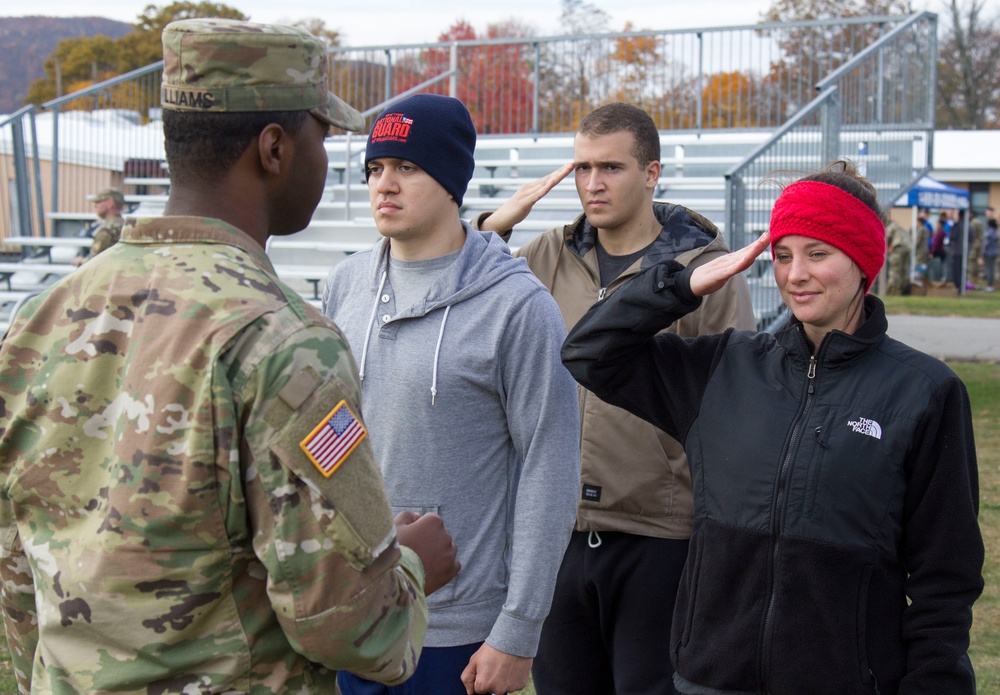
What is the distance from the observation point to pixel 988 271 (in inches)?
1065

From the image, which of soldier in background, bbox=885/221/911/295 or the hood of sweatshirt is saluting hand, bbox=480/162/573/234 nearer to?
the hood of sweatshirt

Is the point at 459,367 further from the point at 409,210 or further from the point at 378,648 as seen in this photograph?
the point at 378,648

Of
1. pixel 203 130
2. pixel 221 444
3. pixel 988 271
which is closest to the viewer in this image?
pixel 221 444

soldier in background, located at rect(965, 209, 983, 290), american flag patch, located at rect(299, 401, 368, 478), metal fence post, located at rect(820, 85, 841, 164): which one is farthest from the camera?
soldier in background, located at rect(965, 209, 983, 290)

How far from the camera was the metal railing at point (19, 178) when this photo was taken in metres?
12.3

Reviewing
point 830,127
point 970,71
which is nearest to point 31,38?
point 970,71

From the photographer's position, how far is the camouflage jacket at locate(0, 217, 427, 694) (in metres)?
1.48

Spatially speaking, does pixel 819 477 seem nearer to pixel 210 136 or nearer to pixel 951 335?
pixel 210 136

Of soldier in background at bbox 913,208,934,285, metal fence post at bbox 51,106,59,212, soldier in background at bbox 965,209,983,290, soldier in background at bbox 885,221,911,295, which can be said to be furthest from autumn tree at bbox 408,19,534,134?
soldier in background at bbox 965,209,983,290

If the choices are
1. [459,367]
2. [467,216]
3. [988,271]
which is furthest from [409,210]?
[988,271]

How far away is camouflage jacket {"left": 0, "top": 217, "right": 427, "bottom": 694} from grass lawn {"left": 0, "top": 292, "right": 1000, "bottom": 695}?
10.4 feet

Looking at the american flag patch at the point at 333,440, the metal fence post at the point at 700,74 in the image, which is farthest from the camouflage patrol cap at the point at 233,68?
the metal fence post at the point at 700,74

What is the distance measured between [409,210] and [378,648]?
136cm

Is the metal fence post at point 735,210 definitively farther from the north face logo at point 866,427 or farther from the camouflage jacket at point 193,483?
the camouflage jacket at point 193,483
